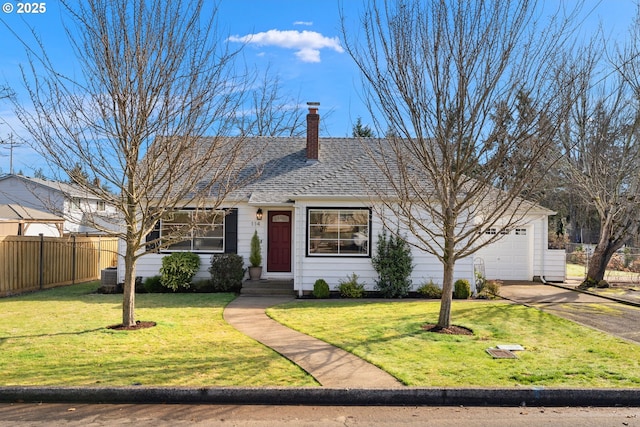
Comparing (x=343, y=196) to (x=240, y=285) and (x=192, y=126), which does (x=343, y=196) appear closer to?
(x=240, y=285)

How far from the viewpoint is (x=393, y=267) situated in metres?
13.1

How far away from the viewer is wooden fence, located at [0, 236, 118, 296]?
13586 millimetres

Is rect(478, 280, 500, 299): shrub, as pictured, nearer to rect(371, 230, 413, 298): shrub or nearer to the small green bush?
rect(371, 230, 413, 298): shrub

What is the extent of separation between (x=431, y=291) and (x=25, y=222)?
54.8ft

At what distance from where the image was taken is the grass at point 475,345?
586 centimetres

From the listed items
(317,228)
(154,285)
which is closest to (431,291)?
(317,228)

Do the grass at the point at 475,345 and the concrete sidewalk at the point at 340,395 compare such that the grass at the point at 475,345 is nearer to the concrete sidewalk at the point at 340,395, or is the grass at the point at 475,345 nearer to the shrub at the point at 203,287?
the concrete sidewalk at the point at 340,395

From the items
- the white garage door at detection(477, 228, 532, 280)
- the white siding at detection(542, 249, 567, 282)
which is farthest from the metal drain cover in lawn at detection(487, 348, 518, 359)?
the white siding at detection(542, 249, 567, 282)

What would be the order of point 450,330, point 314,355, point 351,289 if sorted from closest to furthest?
1. point 314,355
2. point 450,330
3. point 351,289

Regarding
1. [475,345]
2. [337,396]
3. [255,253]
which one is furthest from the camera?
[255,253]

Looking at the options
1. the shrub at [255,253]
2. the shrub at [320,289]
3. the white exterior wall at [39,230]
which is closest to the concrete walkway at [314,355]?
the shrub at [320,289]

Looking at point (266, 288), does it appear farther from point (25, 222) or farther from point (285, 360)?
point (25, 222)

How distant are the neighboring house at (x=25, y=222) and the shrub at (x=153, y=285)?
6024 millimetres

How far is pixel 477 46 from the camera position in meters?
7.58
